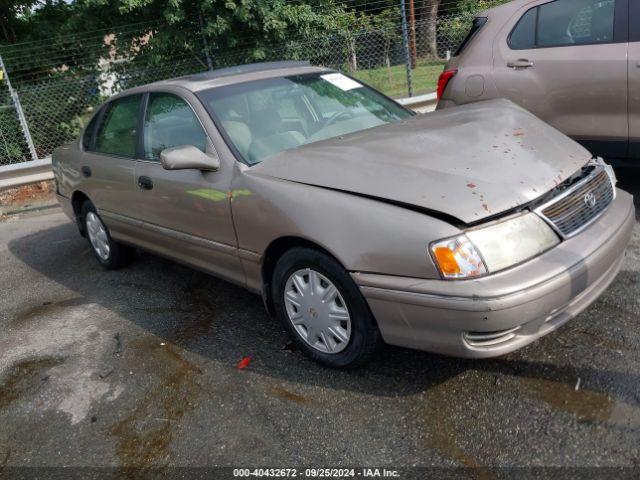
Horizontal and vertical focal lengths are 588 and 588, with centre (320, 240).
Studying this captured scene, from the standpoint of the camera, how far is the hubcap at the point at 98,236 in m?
5.04

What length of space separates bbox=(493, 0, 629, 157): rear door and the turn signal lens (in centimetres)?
285

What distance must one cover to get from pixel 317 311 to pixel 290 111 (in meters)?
1.43

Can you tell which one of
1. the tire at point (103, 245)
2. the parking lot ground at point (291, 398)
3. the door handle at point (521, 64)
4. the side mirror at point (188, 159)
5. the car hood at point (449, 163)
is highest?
the door handle at point (521, 64)

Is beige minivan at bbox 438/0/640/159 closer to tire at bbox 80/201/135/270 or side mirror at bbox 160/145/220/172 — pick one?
side mirror at bbox 160/145/220/172

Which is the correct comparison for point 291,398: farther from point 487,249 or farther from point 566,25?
point 566,25

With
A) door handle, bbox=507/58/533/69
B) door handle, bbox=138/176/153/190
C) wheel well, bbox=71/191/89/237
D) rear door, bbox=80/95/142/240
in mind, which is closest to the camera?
door handle, bbox=138/176/153/190

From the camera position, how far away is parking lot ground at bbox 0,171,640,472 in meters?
2.49

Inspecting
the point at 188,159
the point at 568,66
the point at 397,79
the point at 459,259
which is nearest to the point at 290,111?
the point at 188,159

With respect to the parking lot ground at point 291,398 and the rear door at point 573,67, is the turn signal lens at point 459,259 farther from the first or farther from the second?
the rear door at point 573,67

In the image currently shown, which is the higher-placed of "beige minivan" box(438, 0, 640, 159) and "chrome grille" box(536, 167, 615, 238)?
"beige minivan" box(438, 0, 640, 159)

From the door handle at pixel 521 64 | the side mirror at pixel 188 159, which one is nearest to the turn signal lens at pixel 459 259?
the side mirror at pixel 188 159

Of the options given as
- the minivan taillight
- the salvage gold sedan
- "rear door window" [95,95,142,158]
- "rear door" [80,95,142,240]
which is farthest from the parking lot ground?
the minivan taillight

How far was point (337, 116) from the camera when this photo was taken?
3.89 m

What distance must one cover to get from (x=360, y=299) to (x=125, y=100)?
2.87m
